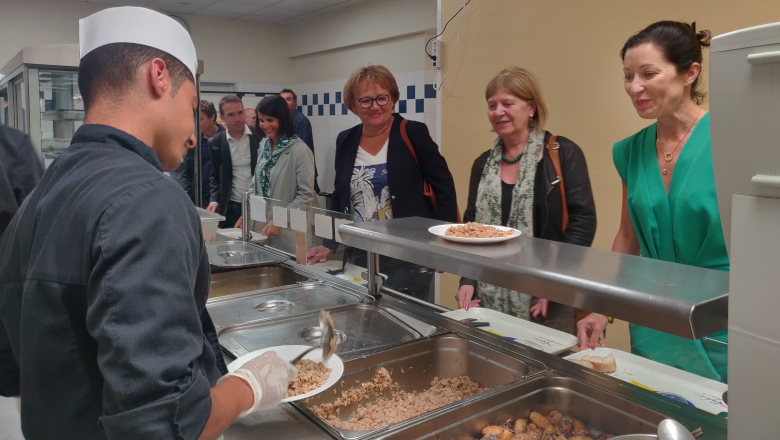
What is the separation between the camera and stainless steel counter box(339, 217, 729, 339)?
0.80 meters

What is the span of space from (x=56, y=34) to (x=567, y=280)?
651cm

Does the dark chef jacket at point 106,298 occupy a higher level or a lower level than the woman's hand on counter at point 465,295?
higher

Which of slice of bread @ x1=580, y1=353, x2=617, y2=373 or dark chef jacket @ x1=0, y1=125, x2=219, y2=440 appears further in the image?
slice of bread @ x1=580, y1=353, x2=617, y2=373

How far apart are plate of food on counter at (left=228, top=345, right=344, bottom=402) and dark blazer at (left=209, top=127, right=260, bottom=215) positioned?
12.1 feet

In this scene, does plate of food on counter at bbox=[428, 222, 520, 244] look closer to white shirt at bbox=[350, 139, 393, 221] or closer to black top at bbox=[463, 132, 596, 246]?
black top at bbox=[463, 132, 596, 246]

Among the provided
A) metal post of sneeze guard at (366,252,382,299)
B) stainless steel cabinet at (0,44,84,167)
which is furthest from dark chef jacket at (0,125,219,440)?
stainless steel cabinet at (0,44,84,167)

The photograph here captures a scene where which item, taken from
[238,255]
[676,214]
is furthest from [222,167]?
[676,214]

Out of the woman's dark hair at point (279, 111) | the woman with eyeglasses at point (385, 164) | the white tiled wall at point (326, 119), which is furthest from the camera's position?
the white tiled wall at point (326, 119)

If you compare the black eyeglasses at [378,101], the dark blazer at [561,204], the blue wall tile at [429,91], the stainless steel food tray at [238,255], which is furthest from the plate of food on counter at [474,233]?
the blue wall tile at [429,91]

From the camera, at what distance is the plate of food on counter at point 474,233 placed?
1248 millimetres

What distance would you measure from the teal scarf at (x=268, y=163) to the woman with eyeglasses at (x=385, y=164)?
1.08 meters

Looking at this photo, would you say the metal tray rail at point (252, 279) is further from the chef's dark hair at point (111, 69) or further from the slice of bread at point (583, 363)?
the chef's dark hair at point (111, 69)

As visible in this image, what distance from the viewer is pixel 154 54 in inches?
37.1

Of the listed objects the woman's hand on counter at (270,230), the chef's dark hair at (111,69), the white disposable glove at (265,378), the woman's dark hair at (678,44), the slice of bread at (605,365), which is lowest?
the slice of bread at (605,365)
